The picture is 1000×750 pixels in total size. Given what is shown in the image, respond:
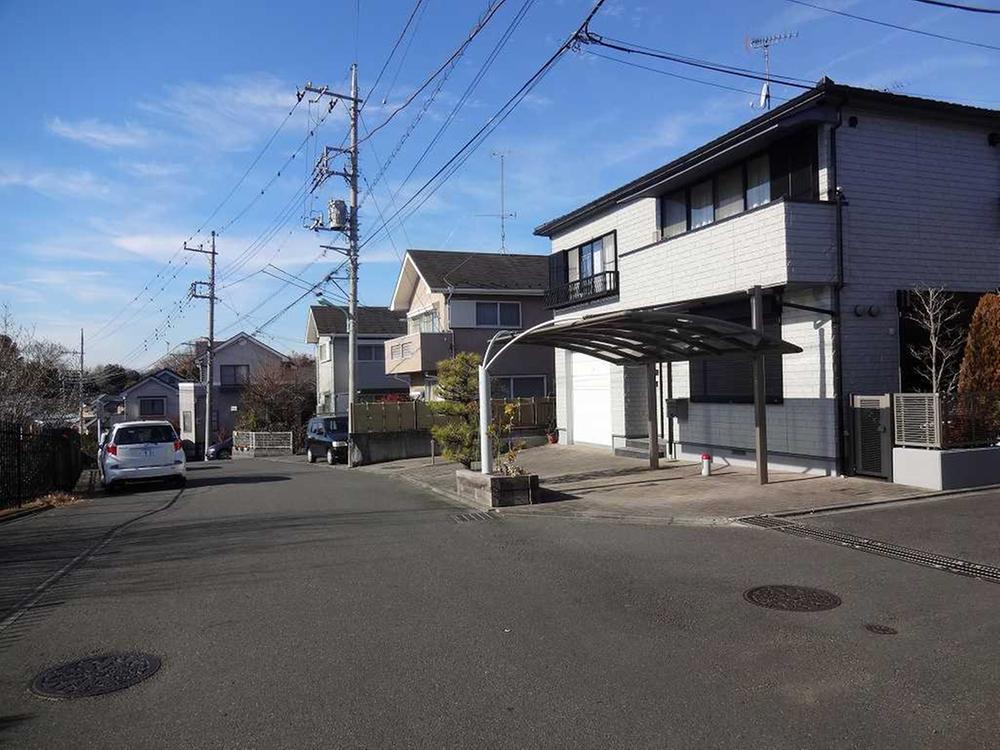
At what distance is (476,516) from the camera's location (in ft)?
38.3

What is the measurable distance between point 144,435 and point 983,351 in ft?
57.9

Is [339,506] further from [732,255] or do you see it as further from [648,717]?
[648,717]

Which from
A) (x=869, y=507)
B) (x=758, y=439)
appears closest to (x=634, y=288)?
(x=758, y=439)

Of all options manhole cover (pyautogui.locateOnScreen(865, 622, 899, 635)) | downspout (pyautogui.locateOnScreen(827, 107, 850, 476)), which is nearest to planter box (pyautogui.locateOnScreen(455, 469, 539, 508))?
downspout (pyautogui.locateOnScreen(827, 107, 850, 476))

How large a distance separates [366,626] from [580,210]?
17.6 meters

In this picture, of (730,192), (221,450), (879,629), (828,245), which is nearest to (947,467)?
(828,245)

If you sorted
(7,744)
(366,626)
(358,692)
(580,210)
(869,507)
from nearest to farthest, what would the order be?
(7,744)
(358,692)
(366,626)
(869,507)
(580,210)

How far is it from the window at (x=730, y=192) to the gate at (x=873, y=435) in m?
5.19

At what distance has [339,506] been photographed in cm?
1333

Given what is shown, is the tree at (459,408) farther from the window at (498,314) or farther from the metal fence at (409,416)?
the window at (498,314)

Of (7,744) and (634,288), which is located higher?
(634,288)

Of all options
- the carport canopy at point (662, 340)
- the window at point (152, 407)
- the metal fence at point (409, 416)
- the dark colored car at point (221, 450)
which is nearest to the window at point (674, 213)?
the carport canopy at point (662, 340)

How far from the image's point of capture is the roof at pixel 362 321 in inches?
1772

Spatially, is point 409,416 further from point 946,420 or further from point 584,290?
point 946,420
